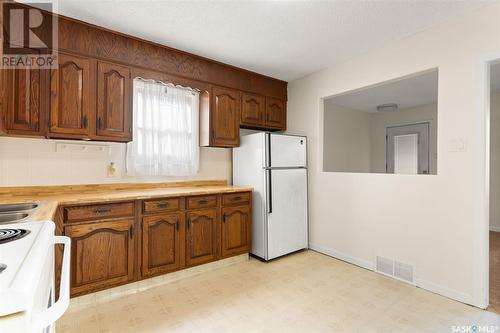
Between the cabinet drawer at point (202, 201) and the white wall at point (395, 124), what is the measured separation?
4.26m

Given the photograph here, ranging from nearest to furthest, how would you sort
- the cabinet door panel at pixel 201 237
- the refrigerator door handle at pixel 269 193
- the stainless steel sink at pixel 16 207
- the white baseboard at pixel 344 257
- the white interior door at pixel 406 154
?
the stainless steel sink at pixel 16 207, the cabinet door panel at pixel 201 237, the white baseboard at pixel 344 257, the refrigerator door handle at pixel 269 193, the white interior door at pixel 406 154

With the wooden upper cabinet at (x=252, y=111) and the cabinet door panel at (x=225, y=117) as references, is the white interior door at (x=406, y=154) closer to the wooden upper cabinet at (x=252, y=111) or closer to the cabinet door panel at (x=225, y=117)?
the wooden upper cabinet at (x=252, y=111)

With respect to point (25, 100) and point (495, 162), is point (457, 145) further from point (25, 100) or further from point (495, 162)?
point (25, 100)

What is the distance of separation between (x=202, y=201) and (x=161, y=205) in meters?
0.44

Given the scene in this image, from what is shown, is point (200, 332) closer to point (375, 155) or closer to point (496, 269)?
point (496, 269)

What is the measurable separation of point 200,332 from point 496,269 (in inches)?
124

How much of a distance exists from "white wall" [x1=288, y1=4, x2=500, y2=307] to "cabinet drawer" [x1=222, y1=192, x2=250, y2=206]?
3.69 feet

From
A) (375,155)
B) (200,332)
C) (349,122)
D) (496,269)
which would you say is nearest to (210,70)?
(200,332)

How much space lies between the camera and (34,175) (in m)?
2.26

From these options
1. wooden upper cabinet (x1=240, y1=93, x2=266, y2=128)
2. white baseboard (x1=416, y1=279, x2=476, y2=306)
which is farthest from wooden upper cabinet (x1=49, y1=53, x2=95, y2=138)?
white baseboard (x1=416, y1=279, x2=476, y2=306)

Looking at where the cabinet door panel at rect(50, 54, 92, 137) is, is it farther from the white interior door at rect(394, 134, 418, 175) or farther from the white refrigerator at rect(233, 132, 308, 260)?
the white interior door at rect(394, 134, 418, 175)

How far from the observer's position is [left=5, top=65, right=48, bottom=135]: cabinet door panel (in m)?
1.97

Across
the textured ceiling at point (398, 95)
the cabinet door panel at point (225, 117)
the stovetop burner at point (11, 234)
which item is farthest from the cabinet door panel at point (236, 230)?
the textured ceiling at point (398, 95)

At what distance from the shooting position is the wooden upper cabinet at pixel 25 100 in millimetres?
1961
